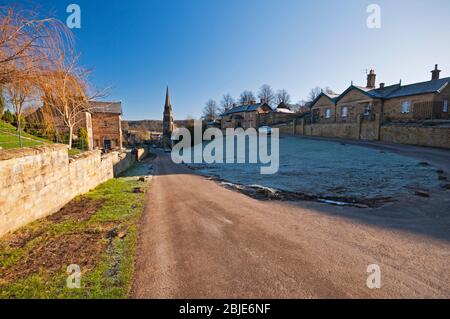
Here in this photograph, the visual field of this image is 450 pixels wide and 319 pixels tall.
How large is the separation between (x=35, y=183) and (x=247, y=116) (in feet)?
155

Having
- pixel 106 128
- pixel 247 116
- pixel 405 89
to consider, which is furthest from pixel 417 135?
pixel 106 128

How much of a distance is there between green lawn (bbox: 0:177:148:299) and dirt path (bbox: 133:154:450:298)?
387mm

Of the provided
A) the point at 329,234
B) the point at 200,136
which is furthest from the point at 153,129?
the point at 329,234

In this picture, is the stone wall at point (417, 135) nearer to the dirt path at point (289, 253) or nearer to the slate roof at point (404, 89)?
the slate roof at point (404, 89)

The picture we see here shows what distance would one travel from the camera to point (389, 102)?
29.2 m

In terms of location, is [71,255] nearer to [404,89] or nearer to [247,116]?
[404,89]

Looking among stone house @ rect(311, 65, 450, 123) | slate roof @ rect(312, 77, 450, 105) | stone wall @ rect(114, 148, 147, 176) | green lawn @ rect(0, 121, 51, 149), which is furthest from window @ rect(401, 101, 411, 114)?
green lawn @ rect(0, 121, 51, 149)

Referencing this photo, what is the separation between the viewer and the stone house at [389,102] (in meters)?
24.6

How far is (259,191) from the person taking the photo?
32.1ft

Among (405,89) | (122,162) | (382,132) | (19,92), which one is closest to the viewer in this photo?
(19,92)

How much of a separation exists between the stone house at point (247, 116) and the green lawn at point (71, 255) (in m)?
44.2

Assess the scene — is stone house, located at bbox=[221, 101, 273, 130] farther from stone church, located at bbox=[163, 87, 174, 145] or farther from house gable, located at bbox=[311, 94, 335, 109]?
stone church, located at bbox=[163, 87, 174, 145]

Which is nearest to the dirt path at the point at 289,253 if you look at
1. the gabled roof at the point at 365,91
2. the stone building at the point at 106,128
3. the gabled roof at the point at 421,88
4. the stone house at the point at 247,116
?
the gabled roof at the point at 421,88
